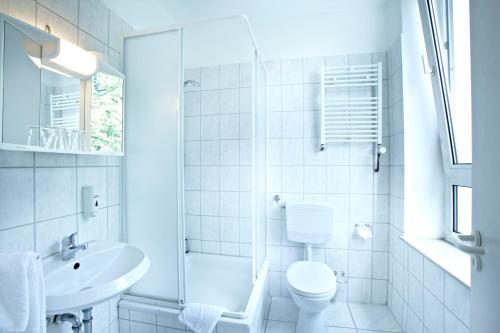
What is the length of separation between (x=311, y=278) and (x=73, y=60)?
6.64 ft

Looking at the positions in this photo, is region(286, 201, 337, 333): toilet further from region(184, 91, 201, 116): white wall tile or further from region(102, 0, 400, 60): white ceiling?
region(102, 0, 400, 60): white ceiling

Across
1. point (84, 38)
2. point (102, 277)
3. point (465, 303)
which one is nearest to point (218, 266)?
point (102, 277)

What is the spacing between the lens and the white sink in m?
0.82

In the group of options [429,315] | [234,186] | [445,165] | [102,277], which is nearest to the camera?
[102,277]

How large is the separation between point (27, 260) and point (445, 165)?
7.66 feet

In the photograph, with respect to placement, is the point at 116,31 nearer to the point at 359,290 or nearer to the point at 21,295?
the point at 21,295

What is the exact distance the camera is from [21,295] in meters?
0.70

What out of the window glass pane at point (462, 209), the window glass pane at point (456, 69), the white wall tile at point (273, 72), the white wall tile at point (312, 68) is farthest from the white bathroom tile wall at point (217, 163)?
the window glass pane at point (462, 209)

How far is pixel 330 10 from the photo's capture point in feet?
6.60

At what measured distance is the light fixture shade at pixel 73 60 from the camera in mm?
1039

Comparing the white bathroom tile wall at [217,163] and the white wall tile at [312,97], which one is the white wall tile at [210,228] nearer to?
the white bathroom tile wall at [217,163]

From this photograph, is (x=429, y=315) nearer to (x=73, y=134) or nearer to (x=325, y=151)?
(x=325, y=151)

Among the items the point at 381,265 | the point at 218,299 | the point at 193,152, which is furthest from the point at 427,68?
the point at 218,299

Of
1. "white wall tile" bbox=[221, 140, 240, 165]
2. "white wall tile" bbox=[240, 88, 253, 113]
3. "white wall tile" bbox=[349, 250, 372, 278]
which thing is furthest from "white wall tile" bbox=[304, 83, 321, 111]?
"white wall tile" bbox=[349, 250, 372, 278]
